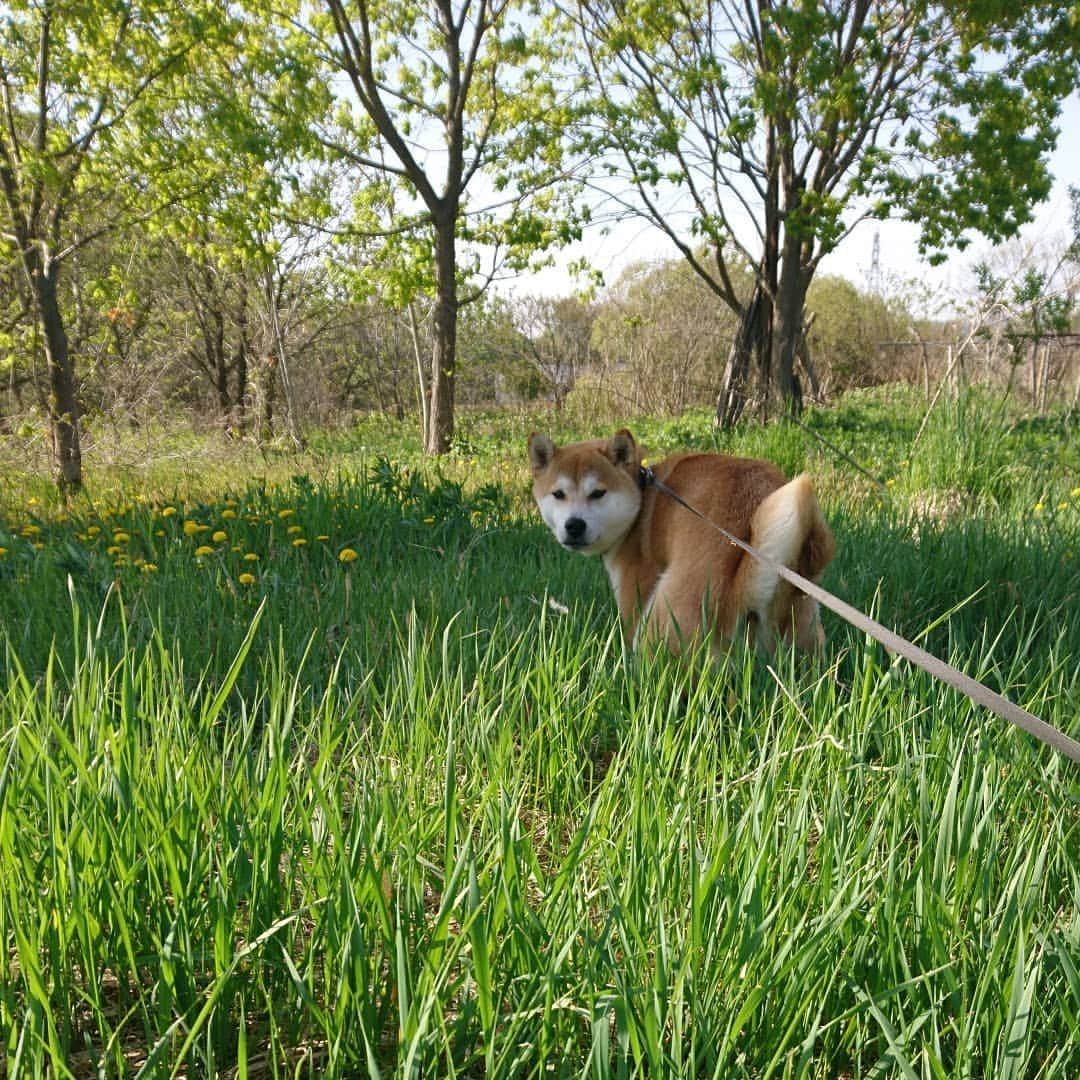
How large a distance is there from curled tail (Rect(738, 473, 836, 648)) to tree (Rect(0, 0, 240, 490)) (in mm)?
6864

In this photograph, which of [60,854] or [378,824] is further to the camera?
[378,824]

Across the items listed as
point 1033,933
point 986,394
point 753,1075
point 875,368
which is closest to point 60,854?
point 753,1075

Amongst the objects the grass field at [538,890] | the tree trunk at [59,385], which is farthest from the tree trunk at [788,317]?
the grass field at [538,890]

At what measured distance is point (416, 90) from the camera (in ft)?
37.0

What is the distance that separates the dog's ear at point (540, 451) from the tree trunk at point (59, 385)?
18.4 feet

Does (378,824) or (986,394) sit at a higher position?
(986,394)

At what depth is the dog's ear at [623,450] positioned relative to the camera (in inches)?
138

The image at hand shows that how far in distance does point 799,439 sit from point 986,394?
169 cm

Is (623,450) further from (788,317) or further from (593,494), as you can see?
(788,317)

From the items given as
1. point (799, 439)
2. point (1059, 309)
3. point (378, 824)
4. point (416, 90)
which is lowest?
point (378, 824)

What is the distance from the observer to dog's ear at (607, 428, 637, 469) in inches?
138

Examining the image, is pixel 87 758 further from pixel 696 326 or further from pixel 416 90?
pixel 696 326

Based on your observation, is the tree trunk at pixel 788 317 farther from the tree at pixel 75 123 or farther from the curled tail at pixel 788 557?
the curled tail at pixel 788 557

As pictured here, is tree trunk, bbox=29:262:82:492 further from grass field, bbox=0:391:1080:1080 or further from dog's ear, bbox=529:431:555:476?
grass field, bbox=0:391:1080:1080
